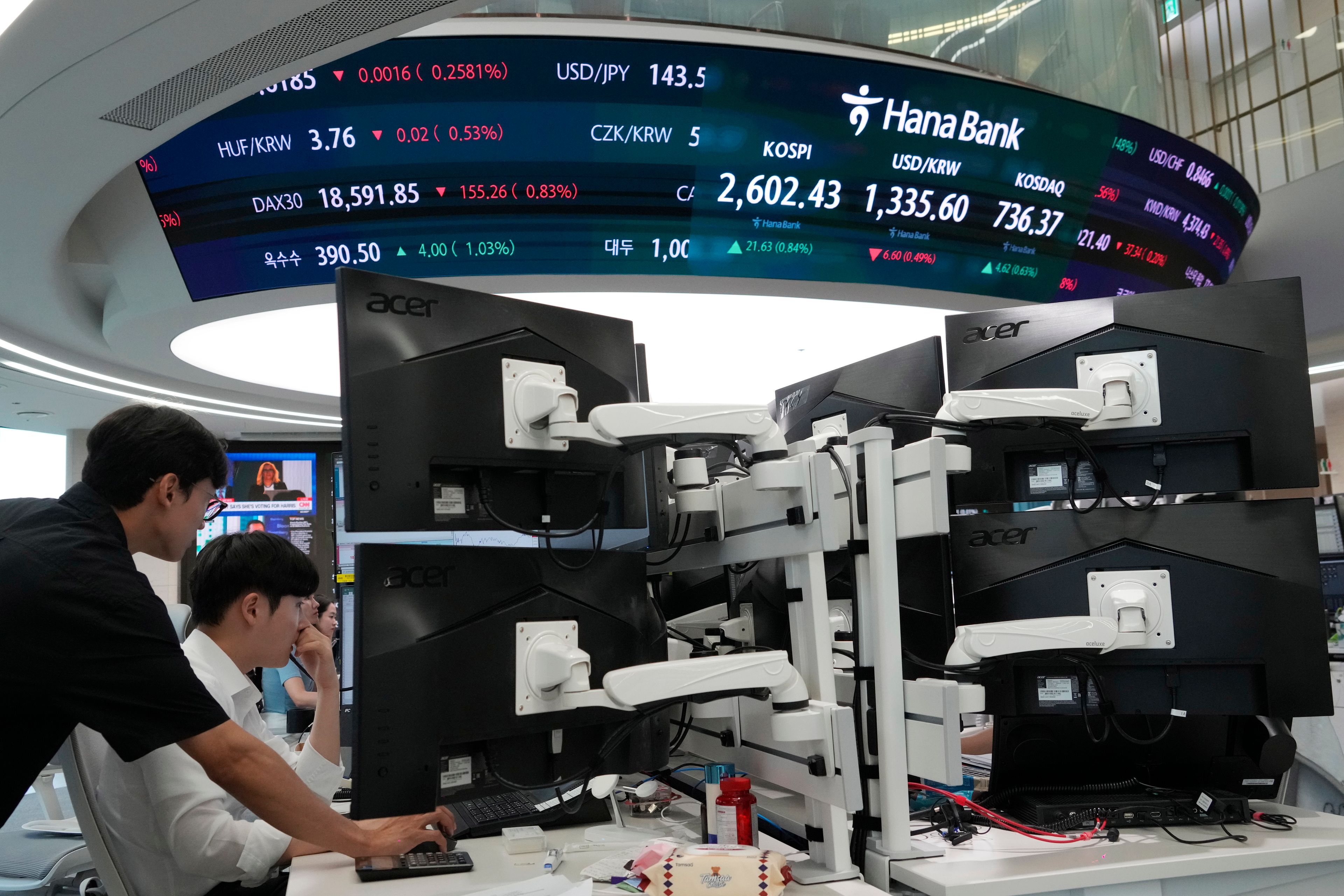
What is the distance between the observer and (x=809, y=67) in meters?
3.12

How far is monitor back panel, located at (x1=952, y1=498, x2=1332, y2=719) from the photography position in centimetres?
167

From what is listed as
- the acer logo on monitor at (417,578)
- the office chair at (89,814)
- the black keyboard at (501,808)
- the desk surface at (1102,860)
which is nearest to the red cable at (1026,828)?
the desk surface at (1102,860)

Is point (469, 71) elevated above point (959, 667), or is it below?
above

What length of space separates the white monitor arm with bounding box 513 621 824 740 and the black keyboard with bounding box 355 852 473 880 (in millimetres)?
379

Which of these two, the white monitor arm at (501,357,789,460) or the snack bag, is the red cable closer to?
the snack bag

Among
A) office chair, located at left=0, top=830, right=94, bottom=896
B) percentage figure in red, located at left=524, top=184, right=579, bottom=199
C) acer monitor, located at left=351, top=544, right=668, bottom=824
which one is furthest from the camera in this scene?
percentage figure in red, located at left=524, top=184, right=579, bottom=199

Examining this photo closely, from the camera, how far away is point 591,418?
1.41m

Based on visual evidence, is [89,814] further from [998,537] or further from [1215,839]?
[1215,839]

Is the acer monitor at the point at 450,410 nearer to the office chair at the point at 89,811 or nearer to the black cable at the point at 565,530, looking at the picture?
the black cable at the point at 565,530

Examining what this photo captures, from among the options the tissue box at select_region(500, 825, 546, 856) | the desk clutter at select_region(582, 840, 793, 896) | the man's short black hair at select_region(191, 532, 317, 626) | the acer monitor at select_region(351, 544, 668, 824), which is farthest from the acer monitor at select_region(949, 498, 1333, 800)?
the man's short black hair at select_region(191, 532, 317, 626)

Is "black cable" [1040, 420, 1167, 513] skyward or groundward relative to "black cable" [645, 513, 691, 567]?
skyward

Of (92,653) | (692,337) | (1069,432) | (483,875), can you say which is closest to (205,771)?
(92,653)

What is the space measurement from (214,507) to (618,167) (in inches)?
68.8

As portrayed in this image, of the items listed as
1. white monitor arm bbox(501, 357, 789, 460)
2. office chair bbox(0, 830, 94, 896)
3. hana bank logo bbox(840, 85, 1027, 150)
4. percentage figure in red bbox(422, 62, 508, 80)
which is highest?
percentage figure in red bbox(422, 62, 508, 80)
